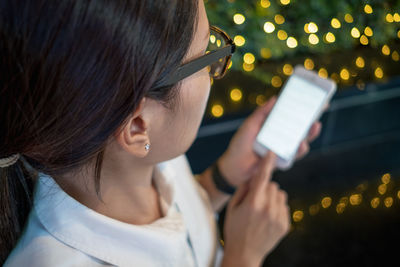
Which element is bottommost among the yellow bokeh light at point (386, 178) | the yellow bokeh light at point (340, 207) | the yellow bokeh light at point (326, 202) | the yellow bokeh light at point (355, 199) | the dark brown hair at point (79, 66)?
the yellow bokeh light at point (386, 178)

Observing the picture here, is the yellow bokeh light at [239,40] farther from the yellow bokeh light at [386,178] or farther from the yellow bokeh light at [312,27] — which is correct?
the yellow bokeh light at [386,178]

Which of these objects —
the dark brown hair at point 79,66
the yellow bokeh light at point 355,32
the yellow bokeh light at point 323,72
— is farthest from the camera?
the yellow bokeh light at point 323,72

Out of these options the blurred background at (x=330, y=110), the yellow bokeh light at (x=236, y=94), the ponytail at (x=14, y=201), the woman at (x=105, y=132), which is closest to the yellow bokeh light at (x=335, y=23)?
the blurred background at (x=330, y=110)

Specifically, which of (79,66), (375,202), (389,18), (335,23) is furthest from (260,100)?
(79,66)

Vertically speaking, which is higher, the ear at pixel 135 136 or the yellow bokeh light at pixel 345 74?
the ear at pixel 135 136

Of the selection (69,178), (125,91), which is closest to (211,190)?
(69,178)

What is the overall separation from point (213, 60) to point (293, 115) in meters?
0.52

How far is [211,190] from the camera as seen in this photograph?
1.00 meters

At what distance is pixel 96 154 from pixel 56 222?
0.13 meters

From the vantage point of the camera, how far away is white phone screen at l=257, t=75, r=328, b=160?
0.96m

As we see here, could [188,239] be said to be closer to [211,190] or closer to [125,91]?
[211,190]

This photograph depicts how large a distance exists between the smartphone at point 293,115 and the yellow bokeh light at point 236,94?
399mm

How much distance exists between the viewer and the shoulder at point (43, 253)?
0.50 metres

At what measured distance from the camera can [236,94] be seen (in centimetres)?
141
